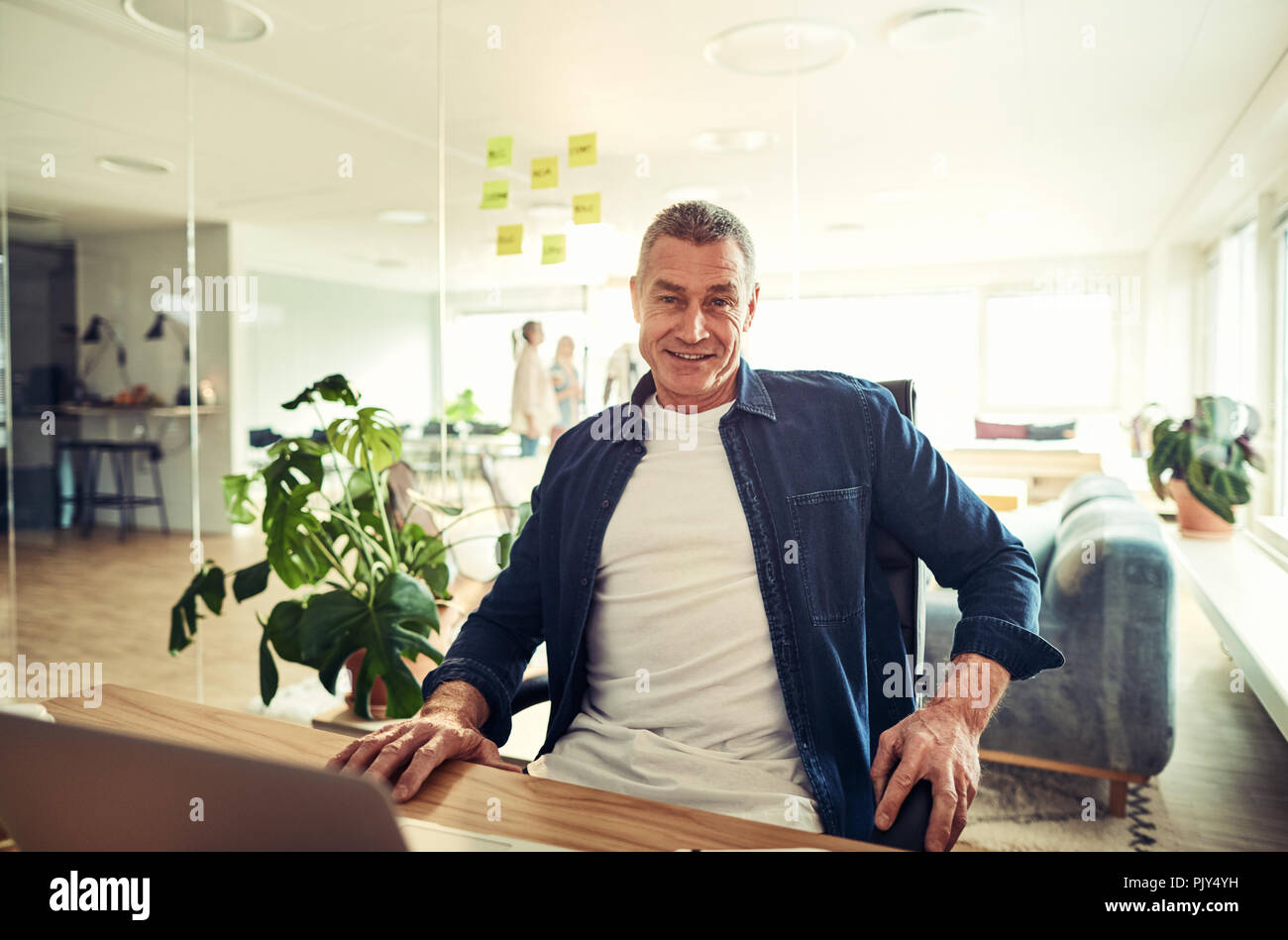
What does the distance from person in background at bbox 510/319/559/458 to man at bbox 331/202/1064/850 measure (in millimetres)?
1873

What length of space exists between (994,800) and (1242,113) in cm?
383

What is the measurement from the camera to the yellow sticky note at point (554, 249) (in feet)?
10.9

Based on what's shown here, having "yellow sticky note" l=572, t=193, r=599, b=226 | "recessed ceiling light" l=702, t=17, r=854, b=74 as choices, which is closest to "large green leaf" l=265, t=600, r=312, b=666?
"yellow sticky note" l=572, t=193, r=599, b=226

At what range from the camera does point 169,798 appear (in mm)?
525

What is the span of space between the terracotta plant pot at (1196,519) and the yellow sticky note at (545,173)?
123 inches

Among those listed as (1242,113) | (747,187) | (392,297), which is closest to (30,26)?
(392,297)

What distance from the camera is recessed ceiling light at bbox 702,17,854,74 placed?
127 inches

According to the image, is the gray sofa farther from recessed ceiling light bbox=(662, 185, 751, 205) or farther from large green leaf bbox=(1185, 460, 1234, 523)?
recessed ceiling light bbox=(662, 185, 751, 205)

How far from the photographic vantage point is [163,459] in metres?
3.64

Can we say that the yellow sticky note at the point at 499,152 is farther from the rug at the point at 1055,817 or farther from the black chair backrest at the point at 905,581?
the rug at the point at 1055,817

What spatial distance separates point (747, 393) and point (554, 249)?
2.12m

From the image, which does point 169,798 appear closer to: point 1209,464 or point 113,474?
point 113,474

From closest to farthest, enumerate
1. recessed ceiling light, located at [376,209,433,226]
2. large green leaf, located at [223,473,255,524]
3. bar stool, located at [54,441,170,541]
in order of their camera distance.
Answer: large green leaf, located at [223,473,255,524] < bar stool, located at [54,441,170,541] < recessed ceiling light, located at [376,209,433,226]

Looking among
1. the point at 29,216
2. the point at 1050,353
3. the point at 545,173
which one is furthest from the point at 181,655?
the point at 1050,353
